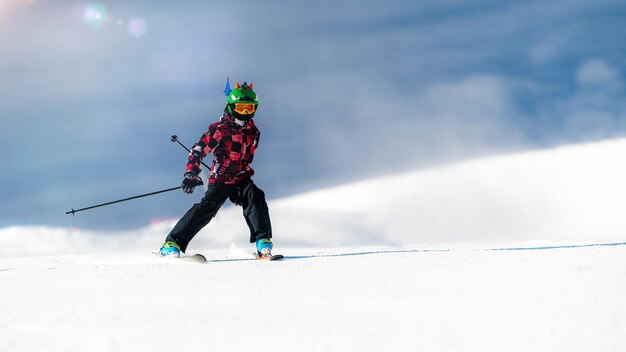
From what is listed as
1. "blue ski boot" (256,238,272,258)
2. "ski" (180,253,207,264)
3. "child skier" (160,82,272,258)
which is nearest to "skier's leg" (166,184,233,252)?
"child skier" (160,82,272,258)

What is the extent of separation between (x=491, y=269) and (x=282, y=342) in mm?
2094

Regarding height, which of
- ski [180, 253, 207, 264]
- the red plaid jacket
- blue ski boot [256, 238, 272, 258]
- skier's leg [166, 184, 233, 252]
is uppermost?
the red plaid jacket

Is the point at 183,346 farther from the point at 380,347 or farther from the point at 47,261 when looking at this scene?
the point at 47,261

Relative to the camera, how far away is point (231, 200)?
673 cm

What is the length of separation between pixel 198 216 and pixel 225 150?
744 mm

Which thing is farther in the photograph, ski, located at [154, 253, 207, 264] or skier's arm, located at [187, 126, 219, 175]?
skier's arm, located at [187, 126, 219, 175]

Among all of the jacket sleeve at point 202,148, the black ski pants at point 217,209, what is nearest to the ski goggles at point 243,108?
the jacket sleeve at point 202,148

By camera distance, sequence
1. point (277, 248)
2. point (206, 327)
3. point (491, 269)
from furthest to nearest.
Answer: point (277, 248), point (491, 269), point (206, 327)

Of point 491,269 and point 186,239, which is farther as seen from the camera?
point 186,239

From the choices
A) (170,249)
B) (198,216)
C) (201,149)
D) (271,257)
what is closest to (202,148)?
(201,149)

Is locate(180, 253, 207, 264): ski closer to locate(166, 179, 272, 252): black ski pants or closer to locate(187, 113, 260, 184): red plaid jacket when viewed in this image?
locate(166, 179, 272, 252): black ski pants

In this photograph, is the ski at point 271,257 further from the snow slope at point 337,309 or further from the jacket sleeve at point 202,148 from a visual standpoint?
the snow slope at point 337,309

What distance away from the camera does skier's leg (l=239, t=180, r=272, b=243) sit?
648 cm

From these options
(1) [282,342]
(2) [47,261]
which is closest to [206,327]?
(1) [282,342]
